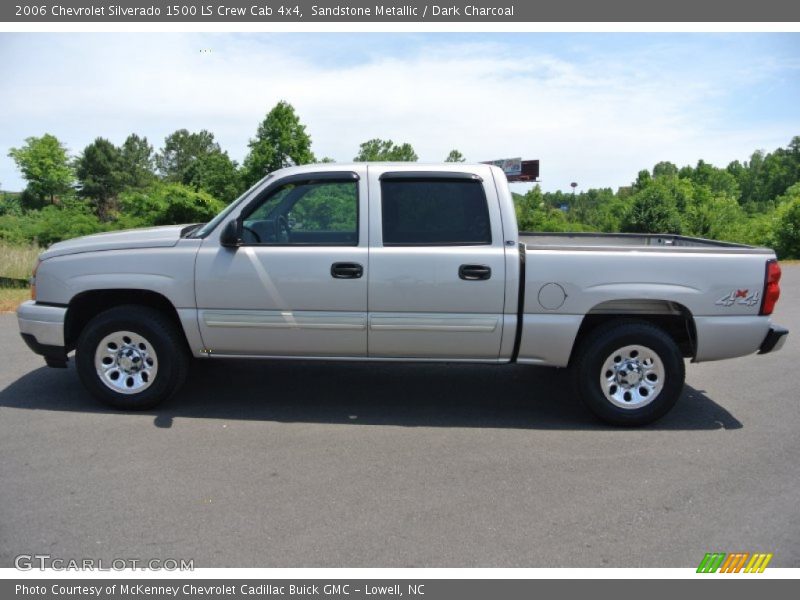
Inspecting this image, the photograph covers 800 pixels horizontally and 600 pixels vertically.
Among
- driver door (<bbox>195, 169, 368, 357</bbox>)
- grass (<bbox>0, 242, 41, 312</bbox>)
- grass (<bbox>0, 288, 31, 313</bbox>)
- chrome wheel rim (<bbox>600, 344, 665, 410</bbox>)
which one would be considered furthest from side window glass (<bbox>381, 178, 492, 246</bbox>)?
grass (<bbox>0, 242, 41, 312</bbox>)

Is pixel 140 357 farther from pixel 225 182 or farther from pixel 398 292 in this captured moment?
pixel 225 182

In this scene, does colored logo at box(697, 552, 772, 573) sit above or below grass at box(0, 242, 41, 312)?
below

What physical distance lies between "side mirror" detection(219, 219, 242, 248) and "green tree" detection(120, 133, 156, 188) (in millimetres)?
65976

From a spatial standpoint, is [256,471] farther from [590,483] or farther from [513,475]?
[590,483]

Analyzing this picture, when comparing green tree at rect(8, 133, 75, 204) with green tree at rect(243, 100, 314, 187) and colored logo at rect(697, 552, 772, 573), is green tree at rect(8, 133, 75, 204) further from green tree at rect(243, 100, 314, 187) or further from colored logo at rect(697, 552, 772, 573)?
colored logo at rect(697, 552, 772, 573)

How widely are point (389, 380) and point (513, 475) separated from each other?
7.31ft

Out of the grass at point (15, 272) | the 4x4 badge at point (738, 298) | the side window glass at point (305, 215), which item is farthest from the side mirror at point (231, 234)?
the grass at point (15, 272)

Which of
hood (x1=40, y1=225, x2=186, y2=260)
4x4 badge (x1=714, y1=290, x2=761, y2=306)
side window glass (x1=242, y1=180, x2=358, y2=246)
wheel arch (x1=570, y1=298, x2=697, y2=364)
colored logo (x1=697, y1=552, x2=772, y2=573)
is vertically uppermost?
side window glass (x1=242, y1=180, x2=358, y2=246)

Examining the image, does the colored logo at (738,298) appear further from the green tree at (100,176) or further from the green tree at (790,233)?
the green tree at (100,176)

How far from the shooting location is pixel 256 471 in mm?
4168

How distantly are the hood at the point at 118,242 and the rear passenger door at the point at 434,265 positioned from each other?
1727mm

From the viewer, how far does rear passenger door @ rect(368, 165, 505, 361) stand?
16.0 feet

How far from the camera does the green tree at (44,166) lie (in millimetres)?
58750

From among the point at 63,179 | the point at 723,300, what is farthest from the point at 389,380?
the point at 63,179
